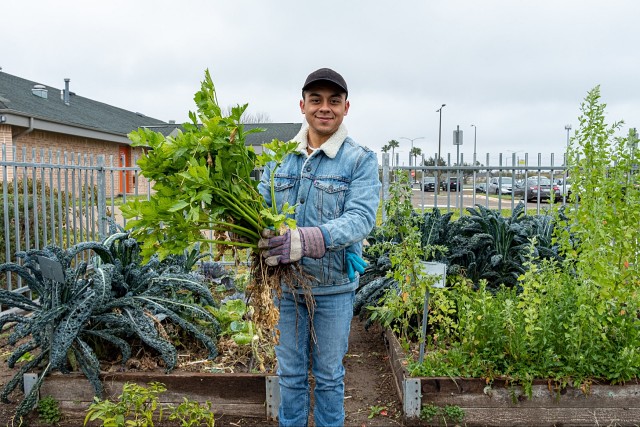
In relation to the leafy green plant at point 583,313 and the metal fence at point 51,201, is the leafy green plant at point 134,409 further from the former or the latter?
the metal fence at point 51,201

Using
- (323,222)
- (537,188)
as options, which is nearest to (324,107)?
(323,222)

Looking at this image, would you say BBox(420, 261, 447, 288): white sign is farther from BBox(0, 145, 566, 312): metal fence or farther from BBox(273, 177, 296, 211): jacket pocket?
BBox(0, 145, 566, 312): metal fence

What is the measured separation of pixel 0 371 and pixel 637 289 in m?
4.51

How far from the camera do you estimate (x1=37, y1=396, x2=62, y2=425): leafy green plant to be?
3197 mm

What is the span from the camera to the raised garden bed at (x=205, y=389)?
3240mm

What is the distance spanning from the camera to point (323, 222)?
2424mm

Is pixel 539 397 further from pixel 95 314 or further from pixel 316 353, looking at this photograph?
pixel 95 314

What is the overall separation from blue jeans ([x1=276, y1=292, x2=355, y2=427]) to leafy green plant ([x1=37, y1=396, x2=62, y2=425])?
1.56m

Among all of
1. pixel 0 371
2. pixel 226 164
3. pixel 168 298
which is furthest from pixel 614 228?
pixel 0 371

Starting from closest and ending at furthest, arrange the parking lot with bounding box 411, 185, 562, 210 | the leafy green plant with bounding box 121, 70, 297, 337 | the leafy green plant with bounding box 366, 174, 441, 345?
the leafy green plant with bounding box 121, 70, 297, 337 < the leafy green plant with bounding box 366, 174, 441, 345 < the parking lot with bounding box 411, 185, 562, 210

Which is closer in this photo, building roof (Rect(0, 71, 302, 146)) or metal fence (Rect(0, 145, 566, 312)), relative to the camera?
metal fence (Rect(0, 145, 566, 312))

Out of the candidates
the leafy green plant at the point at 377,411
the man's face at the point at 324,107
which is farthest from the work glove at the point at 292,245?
the leafy green plant at the point at 377,411

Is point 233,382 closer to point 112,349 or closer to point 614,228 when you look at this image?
point 112,349

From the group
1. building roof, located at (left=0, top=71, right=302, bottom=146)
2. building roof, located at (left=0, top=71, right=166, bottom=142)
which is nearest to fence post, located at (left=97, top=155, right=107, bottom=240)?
building roof, located at (left=0, top=71, right=302, bottom=146)
